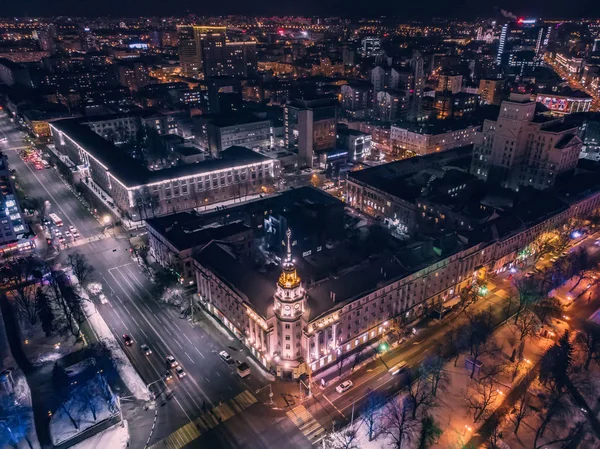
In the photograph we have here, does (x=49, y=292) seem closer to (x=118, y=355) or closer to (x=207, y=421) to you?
(x=118, y=355)

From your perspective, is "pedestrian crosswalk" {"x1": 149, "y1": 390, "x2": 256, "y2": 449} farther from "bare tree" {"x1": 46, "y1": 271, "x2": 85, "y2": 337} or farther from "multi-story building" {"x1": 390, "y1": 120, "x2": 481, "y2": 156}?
"multi-story building" {"x1": 390, "y1": 120, "x2": 481, "y2": 156}

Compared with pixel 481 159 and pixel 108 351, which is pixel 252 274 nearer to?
pixel 108 351

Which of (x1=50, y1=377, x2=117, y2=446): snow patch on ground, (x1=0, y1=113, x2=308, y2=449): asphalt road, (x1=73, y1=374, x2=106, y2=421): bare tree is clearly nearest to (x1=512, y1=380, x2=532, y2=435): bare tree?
(x1=0, y1=113, x2=308, y2=449): asphalt road

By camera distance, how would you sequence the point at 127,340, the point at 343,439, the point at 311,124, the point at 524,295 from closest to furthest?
the point at 343,439
the point at 127,340
the point at 524,295
the point at 311,124

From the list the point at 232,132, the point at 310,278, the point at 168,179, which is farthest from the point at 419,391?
the point at 232,132

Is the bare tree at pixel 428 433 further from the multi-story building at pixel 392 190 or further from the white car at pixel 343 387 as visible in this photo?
the multi-story building at pixel 392 190

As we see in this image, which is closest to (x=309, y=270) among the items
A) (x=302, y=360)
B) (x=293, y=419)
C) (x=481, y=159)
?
(x=302, y=360)
